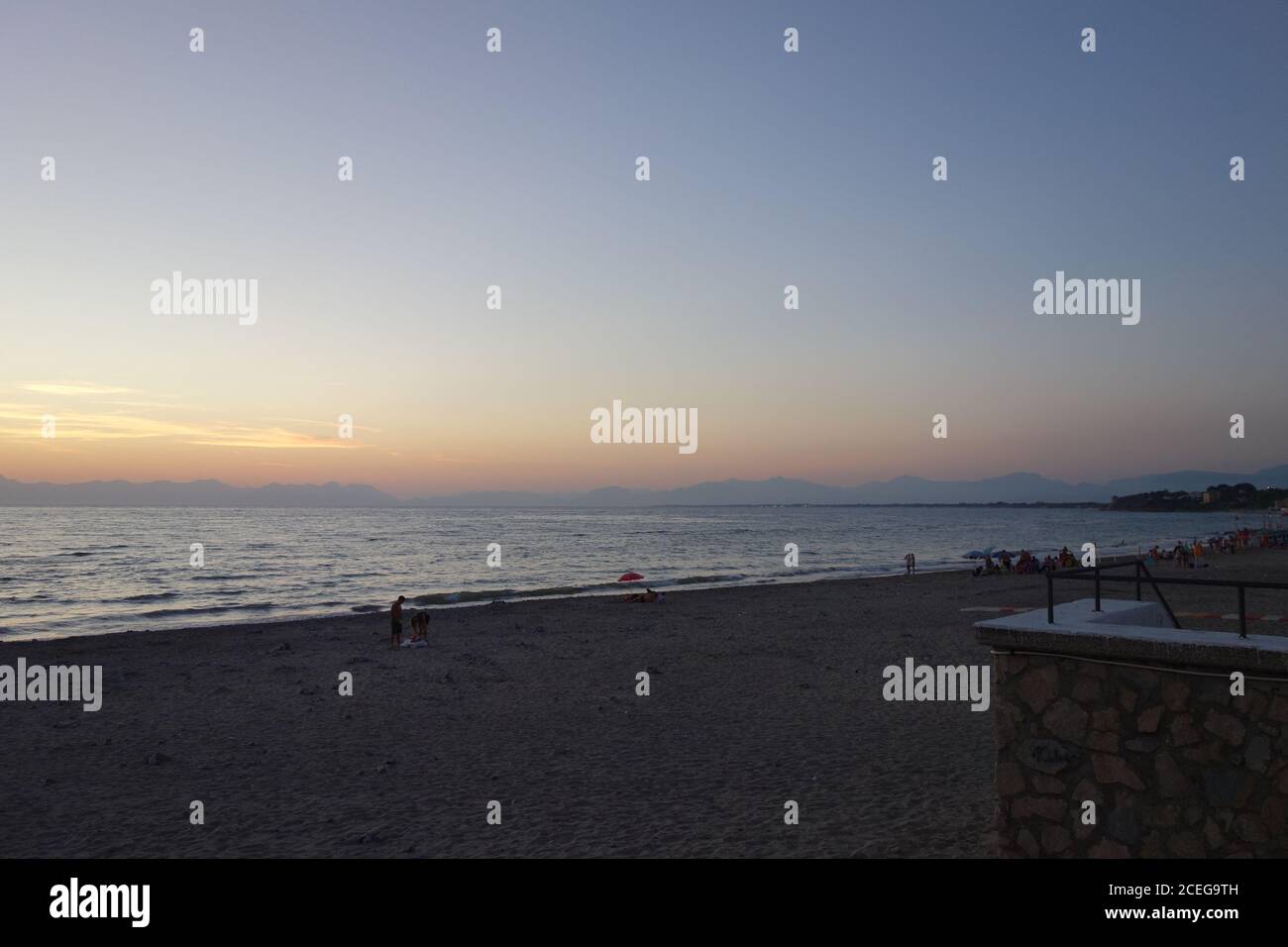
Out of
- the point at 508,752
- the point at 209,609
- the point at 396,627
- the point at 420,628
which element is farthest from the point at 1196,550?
the point at 209,609

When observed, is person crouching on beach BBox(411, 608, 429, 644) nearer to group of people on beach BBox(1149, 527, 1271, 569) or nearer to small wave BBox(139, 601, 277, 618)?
small wave BBox(139, 601, 277, 618)

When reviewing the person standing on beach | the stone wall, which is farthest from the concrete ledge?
the person standing on beach

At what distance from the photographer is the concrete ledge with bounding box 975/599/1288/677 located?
5109mm

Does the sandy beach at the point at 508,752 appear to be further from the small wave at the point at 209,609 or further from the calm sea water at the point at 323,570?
the calm sea water at the point at 323,570

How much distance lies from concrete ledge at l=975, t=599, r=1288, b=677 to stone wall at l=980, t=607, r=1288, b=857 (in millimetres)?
21

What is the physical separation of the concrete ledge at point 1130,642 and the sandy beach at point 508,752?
2.49m

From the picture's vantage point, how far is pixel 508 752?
11.5 m

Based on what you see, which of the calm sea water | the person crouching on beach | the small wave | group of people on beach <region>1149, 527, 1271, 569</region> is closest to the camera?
the person crouching on beach

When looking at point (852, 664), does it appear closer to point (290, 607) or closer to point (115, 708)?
point (115, 708)

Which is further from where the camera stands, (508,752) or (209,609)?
(209,609)

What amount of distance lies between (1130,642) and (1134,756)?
2.60 ft

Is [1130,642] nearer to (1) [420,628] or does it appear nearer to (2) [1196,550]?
(1) [420,628]
